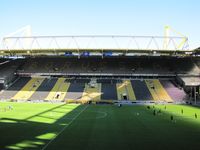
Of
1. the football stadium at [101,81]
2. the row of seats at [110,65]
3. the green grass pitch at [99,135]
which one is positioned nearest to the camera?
the green grass pitch at [99,135]

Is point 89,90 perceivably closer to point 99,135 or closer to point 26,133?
point 26,133

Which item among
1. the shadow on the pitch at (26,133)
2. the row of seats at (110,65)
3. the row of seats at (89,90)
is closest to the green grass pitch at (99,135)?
the shadow on the pitch at (26,133)

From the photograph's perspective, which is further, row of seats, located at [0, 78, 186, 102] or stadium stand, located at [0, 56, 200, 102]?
stadium stand, located at [0, 56, 200, 102]

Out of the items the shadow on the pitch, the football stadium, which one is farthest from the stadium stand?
the shadow on the pitch

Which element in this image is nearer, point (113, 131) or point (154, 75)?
point (113, 131)

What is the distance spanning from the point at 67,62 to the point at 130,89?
80.2 ft

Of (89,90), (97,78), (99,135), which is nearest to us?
(99,135)

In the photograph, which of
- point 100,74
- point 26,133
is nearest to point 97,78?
point 100,74

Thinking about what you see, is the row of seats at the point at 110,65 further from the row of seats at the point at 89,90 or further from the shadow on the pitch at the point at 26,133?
the shadow on the pitch at the point at 26,133

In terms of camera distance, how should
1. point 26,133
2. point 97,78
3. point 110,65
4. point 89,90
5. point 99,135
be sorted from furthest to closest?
point 110,65 → point 97,78 → point 89,90 → point 26,133 → point 99,135

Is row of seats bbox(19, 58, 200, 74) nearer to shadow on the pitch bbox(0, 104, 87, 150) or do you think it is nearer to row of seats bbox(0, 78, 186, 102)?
row of seats bbox(0, 78, 186, 102)

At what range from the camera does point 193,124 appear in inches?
1506

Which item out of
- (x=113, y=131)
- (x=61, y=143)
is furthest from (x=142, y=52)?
(x=61, y=143)

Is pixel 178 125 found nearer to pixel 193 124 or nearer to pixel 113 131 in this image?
pixel 193 124
